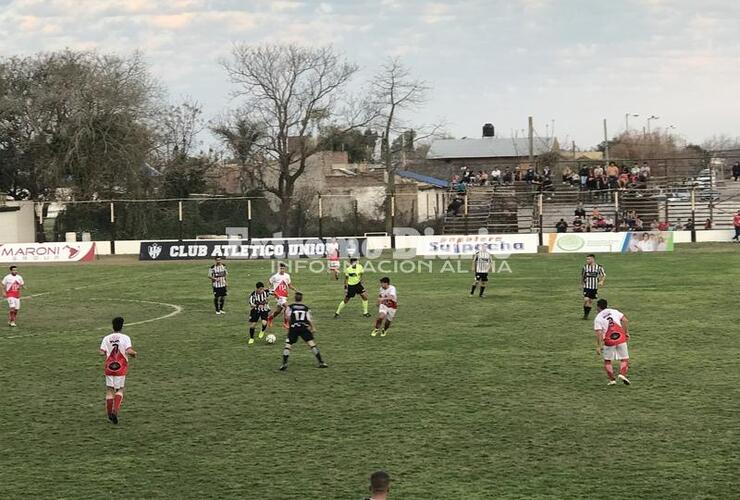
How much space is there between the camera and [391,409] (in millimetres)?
16250

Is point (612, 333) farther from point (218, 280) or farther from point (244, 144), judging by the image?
point (244, 144)

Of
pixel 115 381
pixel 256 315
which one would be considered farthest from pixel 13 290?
pixel 115 381

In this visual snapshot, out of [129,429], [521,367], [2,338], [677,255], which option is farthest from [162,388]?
[677,255]

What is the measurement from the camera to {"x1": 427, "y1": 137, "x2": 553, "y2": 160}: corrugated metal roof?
345 ft

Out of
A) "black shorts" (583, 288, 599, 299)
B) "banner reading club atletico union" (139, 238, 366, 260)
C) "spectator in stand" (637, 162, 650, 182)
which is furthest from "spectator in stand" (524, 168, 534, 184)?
"black shorts" (583, 288, 599, 299)

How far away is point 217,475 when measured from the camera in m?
12.6

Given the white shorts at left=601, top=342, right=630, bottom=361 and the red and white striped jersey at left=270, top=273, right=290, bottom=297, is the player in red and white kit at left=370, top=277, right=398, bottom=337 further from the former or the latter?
the white shorts at left=601, top=342, right=630, bottom=361

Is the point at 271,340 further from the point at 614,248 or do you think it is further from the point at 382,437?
the point at 614,248

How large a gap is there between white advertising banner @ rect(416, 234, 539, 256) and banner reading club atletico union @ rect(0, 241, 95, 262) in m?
22.2

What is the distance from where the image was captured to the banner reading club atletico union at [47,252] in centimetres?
5753

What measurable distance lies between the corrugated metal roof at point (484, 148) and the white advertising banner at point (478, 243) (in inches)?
1970

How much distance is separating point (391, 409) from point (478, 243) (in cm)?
3724

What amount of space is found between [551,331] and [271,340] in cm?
793

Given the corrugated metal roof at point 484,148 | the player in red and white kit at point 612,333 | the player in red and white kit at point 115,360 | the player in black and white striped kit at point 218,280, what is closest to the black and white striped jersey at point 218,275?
the player in black and white striped kit at point 218,280
